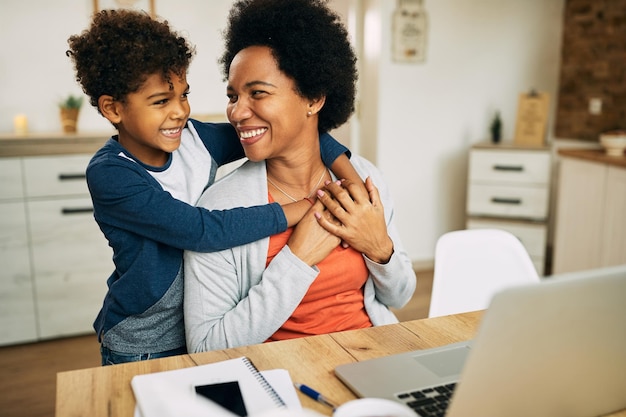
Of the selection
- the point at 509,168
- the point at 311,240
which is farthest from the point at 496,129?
the point at 311,240

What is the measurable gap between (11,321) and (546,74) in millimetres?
3776

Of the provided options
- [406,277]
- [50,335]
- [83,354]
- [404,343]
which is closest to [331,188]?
[406,277]

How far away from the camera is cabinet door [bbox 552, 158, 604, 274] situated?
3352 millimetres

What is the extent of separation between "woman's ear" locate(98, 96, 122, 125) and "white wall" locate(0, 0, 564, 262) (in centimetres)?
233

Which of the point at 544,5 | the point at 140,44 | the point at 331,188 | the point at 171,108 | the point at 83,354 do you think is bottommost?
the point at 83,354

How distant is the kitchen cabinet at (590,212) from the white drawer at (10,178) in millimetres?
3020

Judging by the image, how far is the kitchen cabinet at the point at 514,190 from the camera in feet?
12.2

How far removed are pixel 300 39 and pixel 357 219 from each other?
448 mm

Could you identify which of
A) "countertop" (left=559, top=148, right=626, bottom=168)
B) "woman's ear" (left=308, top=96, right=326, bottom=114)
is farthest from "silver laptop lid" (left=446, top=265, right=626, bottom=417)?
"countertop" (left=559, top=148, right=626, bottom=168)

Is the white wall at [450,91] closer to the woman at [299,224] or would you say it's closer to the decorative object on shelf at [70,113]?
the decorative object on shelf at [70,113]

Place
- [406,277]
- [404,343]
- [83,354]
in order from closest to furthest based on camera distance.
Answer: [404,343]
[406,277]
[83,354]

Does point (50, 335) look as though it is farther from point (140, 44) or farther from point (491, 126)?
point (491, 126)

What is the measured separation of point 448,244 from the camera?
1628 millimetres

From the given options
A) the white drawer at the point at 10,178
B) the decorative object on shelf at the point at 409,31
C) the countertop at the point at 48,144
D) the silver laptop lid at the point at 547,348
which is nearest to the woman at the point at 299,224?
the silver laptop lid at the point at 547,348
